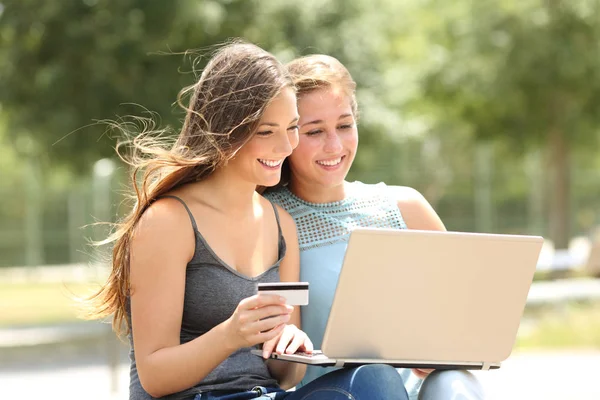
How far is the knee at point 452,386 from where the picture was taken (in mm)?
2756

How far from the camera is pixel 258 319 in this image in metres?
2.49

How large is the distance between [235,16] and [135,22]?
1.25 metres

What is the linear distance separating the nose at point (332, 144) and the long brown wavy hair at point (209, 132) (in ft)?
1.64

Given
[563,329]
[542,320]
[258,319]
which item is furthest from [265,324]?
[542,320]

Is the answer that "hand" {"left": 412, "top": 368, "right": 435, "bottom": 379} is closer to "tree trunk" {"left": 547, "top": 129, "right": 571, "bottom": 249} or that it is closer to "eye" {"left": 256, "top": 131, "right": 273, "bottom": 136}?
"eye" {"left": 256, "top": 131, "right": 273, "bottom": 136}

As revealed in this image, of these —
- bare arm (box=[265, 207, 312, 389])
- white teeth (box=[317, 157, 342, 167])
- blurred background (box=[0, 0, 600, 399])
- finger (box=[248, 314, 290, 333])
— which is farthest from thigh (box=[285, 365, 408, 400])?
blurred background (box=[0, 0, 600, 399])

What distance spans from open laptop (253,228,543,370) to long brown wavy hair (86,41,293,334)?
505 millimetres

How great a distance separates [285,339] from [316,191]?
2.88 feet

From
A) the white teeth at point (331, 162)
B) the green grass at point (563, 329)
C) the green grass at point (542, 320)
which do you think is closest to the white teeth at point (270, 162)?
the white teeth at point (331, 162)

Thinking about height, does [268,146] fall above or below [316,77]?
below

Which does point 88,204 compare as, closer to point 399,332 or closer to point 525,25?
point 525,25

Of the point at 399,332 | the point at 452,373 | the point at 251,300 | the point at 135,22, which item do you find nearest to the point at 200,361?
the point at 251,300

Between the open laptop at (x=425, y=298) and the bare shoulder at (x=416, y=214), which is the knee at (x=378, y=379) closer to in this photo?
the open laptop at (x=425, y=298)

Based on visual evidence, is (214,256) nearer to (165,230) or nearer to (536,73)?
(165,230)
